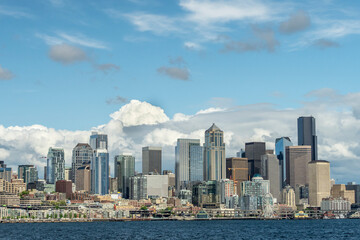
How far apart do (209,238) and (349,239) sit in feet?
132

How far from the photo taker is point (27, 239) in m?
181

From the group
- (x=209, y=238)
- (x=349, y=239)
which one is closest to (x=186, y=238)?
(x=209, y=238)

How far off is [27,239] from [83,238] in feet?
52.6

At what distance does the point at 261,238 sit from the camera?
187875 millimetres

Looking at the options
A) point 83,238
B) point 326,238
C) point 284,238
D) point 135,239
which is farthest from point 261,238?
point 83,238

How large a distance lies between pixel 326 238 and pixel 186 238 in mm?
41485

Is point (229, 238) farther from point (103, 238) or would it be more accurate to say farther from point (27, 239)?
point (27, 239)

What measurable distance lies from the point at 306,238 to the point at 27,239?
81.6 meters

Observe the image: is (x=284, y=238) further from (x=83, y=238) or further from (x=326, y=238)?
(x=83, y=238)

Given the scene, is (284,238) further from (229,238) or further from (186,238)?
(186,238)

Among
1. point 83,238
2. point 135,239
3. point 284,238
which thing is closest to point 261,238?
point 284,238

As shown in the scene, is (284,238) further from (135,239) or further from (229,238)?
(135,239)

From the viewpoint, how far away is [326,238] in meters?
186

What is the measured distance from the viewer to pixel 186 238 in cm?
18412
